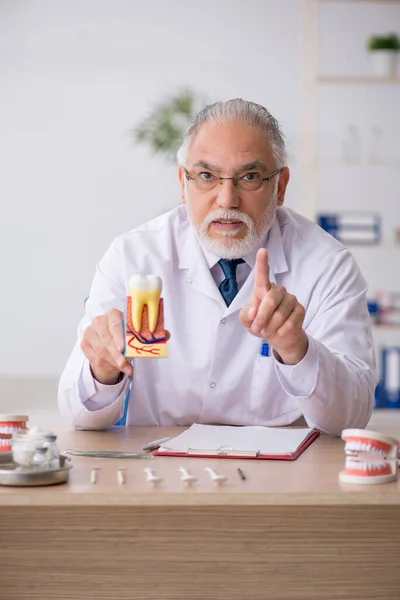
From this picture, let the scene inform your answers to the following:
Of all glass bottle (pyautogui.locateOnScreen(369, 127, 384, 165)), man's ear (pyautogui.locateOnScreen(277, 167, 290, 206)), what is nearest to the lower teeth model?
man's ear (pyautogui.locateOnScreen(277, 167, 290, 206))

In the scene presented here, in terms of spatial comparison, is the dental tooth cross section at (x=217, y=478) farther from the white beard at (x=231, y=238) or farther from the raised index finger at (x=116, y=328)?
the white beard at (x=231, y=238)

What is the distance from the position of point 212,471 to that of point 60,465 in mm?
223

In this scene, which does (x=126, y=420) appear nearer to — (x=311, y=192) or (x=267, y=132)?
(x=267, y=132)

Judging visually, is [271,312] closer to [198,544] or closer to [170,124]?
[198,544]

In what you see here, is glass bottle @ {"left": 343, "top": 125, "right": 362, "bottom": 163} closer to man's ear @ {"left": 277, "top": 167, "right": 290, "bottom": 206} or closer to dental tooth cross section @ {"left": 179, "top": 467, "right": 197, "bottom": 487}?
man's ear @ {"left": 277, "top": 167, "right": 290, "bottom": 206}

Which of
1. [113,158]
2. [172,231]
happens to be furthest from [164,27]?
[172,231]

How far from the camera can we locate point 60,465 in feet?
4.34

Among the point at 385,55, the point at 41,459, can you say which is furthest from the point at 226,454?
the point at 385,55

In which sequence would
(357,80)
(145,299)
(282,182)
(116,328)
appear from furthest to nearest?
(357,80)
(282,182)
(116,328)
(145,299)

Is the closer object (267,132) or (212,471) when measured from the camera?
(212,471)

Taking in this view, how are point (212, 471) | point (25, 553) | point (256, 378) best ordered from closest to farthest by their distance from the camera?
point (25, 553) < point (212, 471) < point (256, 378)

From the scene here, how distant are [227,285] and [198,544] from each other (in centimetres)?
106

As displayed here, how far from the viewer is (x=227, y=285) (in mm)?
2229

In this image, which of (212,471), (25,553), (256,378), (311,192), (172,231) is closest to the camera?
(25,553)
